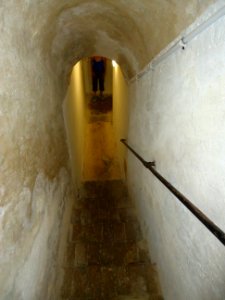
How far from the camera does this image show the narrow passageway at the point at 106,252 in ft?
6.25

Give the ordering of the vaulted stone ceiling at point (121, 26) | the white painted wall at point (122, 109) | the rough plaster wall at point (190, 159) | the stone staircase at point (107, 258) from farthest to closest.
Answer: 1. the white painted wall at point (122, 109)
2. the stone staircase at point (107, 258)
3. the vaulted stone ceiling at point (121, 26)
4. the rough plaster wall at point (190, 159)

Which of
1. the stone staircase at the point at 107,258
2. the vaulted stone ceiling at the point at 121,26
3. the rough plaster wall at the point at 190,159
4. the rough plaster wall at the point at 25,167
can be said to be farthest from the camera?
the stone staircase at the point at 107,258

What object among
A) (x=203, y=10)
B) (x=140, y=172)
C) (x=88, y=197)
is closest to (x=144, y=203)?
(x=140, y=172)

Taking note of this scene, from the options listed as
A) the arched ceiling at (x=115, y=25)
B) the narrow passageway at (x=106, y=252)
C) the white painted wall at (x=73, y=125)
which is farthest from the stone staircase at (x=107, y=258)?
the arched ceiling at (x=115, y=25)

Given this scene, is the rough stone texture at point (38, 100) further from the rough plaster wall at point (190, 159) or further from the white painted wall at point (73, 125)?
the white painted wall at point (73, 125)

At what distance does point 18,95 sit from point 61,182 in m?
1.28

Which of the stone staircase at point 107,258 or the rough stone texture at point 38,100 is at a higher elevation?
the rough stone texture at point 38,100

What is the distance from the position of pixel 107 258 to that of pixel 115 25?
234 centimetres

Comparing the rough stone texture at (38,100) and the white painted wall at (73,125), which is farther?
the white painted wall at (73,125)

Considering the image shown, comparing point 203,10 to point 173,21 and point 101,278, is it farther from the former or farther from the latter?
point 101,278

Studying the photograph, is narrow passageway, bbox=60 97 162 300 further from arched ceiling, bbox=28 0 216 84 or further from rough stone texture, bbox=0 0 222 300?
arched ceiling, bbox=28 0 216 84

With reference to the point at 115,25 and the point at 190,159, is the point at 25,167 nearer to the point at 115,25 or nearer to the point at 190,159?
the point at 190,159

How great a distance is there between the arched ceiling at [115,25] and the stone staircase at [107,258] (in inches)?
73.9

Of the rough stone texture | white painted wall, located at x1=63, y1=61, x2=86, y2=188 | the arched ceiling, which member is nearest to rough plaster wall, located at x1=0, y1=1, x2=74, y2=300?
the rough stone texture
